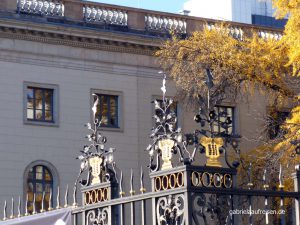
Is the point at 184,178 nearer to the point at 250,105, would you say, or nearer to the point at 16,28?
the point at 16,28

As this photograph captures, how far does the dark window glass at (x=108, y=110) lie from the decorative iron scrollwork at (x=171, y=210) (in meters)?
26.2

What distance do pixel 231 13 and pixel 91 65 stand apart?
42156 millimetres

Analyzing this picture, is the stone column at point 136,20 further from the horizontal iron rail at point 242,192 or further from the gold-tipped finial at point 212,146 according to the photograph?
the gold-tipped finial at point 212,146

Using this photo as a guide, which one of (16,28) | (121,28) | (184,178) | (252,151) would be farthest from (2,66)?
(184,178)

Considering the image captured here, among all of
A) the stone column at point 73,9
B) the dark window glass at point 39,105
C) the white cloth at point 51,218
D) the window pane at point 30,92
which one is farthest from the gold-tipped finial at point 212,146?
the stone column at point 73,9

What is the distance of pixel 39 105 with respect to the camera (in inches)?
1543

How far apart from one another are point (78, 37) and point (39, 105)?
2.95 meters

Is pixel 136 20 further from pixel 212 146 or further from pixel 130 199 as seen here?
pixel 212 146

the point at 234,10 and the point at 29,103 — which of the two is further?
the point at 234,10

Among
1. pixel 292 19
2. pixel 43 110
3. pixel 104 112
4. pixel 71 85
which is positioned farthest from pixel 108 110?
pixel 292 19

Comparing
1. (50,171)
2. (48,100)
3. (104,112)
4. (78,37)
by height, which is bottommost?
(50,171)

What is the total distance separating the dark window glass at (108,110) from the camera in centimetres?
4019

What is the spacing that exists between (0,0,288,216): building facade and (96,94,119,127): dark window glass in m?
0.04

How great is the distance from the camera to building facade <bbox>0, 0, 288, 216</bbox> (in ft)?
126
